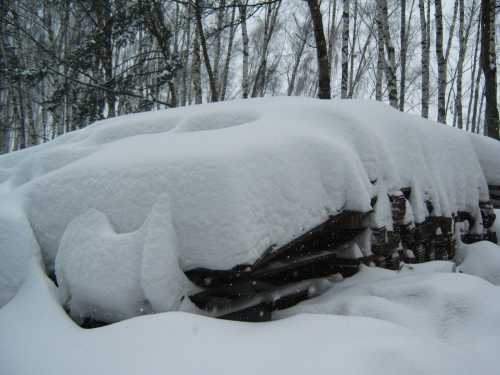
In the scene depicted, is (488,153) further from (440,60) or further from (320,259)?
(440,60)

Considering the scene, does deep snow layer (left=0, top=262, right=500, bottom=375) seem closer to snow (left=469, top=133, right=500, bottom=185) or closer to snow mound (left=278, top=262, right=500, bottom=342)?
snow mound (left=278, top=262, right=500, bottom=342)

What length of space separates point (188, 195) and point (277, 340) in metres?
0.84

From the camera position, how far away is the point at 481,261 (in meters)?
3.08

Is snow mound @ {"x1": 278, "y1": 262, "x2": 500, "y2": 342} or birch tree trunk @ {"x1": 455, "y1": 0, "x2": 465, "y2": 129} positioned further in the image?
birch tree trunk @ {"x1": 455, "y1": 0, "x2": 465, "y2": 129}

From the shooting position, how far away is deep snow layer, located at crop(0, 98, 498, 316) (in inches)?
65.0

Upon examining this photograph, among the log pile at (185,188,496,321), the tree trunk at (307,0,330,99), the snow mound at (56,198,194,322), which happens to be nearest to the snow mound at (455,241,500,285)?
the log pile at (185,188,496,321)

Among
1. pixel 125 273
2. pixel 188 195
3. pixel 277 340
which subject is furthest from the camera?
pixel 188 195

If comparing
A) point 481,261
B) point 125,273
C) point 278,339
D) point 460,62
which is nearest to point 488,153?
point 481,261

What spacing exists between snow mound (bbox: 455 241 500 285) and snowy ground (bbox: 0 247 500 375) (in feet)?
4.10

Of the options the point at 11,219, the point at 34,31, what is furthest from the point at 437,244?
the point at 34,31

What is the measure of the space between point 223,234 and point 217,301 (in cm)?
48

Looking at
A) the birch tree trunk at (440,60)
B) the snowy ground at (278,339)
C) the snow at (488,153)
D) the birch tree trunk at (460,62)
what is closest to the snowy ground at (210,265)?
the snowy ground at (278,339)

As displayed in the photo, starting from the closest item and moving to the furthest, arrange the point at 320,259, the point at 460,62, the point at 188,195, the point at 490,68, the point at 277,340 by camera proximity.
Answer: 1. the point at 277,340
2. the point at 188,195
3. the point at 320,259
4. the point at 490,68
5. the point at 460,62

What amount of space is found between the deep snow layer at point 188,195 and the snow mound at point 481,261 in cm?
119
